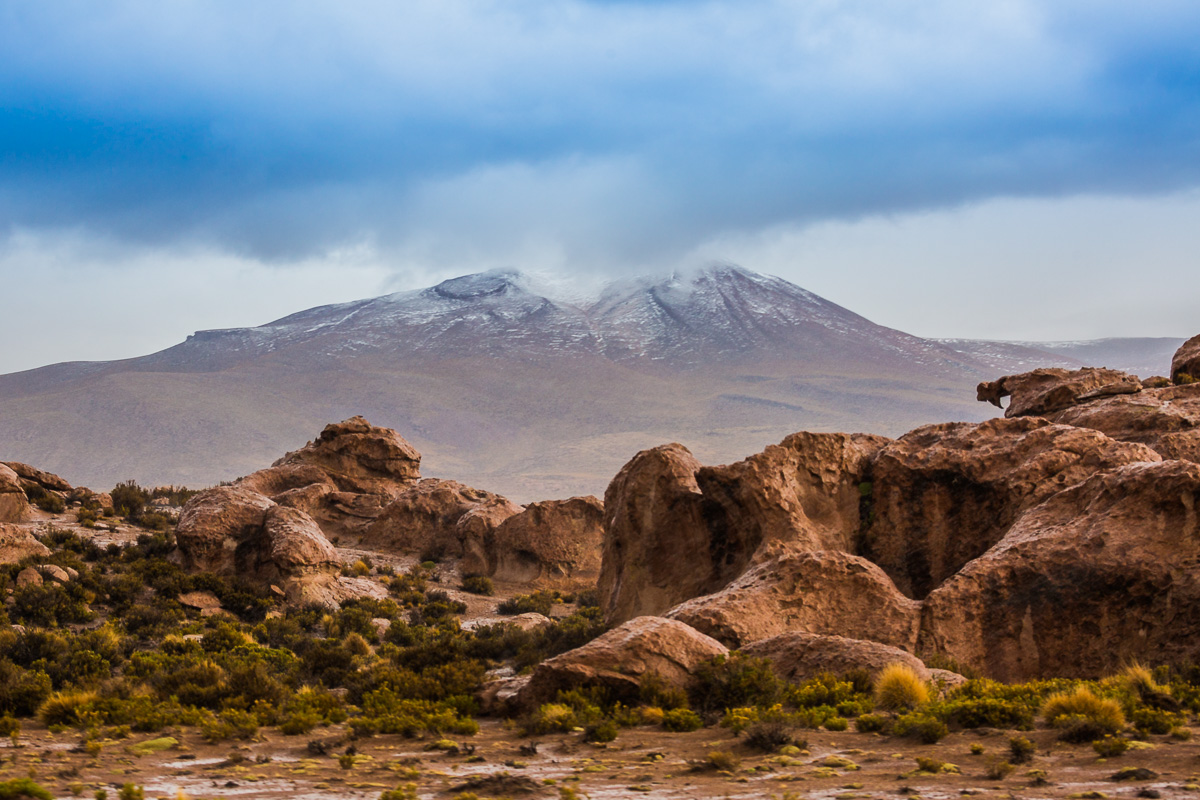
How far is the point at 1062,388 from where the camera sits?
2228cm

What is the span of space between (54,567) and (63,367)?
624 feet

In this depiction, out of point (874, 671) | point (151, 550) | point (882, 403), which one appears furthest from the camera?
point (882, 403)

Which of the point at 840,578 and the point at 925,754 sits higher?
the point at 840,578

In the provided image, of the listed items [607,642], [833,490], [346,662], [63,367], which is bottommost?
[346,662]

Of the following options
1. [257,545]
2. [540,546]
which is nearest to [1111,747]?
[257,545]

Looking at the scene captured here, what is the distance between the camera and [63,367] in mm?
192250

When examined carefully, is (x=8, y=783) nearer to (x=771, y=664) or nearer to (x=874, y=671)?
(x=771, y=664)

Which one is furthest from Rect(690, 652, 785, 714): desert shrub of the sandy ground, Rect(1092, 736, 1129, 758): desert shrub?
Rect(1092, 736, 1129, 758): desert shrub

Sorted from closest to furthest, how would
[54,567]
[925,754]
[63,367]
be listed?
[925,754] → [54,567] → [63,367]

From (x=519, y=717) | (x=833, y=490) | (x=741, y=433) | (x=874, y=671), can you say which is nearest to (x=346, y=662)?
(x=519, y=717)

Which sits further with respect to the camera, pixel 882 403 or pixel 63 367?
pixel 63 367

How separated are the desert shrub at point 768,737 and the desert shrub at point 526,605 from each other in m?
20.1

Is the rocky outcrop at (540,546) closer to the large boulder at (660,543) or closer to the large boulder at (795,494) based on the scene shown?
the large boulder at (660,543)

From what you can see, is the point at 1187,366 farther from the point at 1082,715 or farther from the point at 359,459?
the point at 359,459
